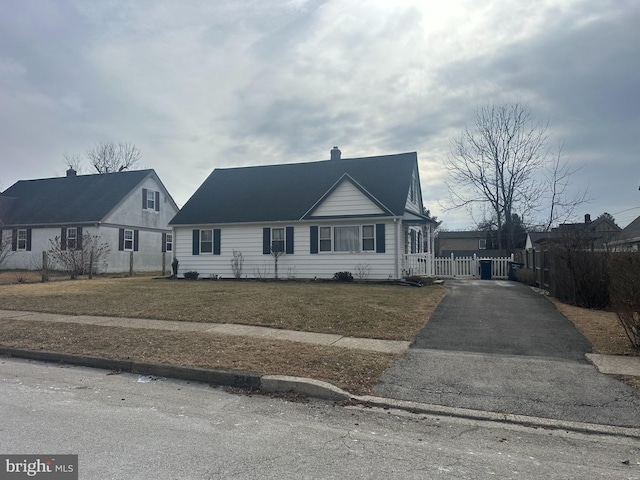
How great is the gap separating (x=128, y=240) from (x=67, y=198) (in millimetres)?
5413

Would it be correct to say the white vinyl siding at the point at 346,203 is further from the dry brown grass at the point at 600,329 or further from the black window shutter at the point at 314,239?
the dry brown grass at the point at 600,329

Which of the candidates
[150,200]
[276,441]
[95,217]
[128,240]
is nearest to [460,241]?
[150,200]

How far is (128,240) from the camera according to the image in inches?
1168

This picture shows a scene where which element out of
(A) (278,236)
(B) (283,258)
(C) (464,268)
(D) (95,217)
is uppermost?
(D) (95,217)

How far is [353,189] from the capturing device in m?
20.5

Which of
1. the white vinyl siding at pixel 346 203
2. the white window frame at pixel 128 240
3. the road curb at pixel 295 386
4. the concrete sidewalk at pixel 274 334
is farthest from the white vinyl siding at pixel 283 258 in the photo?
the road curb at pixel 295 386

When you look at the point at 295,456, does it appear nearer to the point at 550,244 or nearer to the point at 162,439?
the point at 162,439

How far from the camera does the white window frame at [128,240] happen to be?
29.4 meters

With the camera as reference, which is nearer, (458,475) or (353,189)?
(458,475)

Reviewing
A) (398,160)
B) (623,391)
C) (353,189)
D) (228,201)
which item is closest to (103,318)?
(623,391)

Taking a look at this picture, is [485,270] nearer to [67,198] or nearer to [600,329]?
[600,329]

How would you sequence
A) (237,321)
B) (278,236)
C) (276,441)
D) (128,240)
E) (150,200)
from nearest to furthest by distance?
(276,441)
(237,321)
(278,236)
(128,240)
(150,200)

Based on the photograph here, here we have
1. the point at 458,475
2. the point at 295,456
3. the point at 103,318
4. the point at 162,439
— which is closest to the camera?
the point at 458,475

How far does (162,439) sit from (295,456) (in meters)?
1.35
